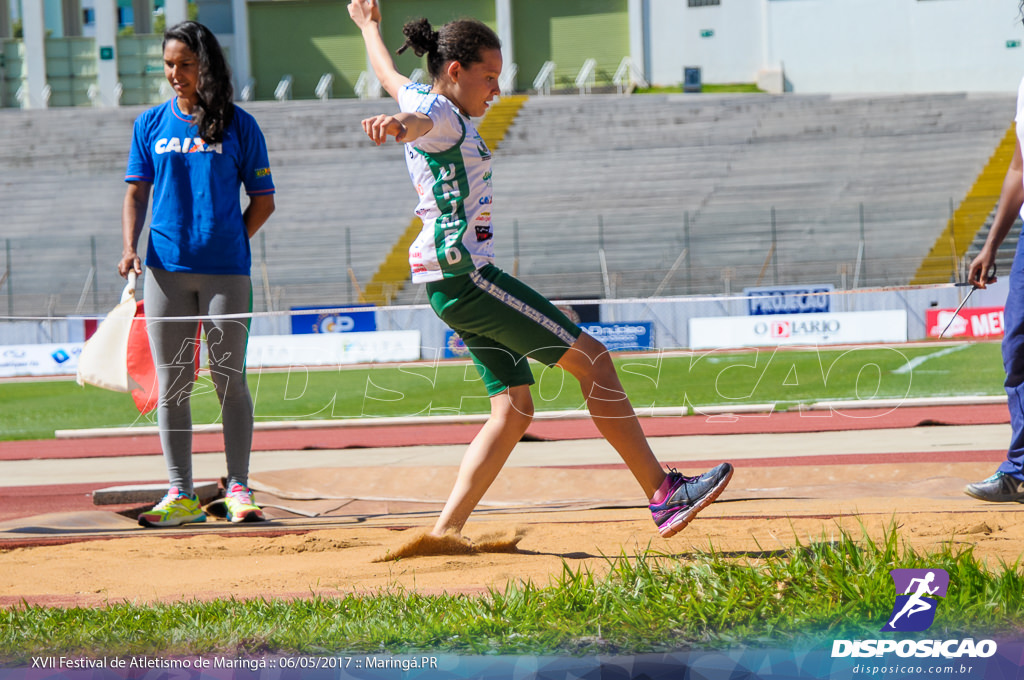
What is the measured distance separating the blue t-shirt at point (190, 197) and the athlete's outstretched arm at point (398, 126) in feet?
5.51

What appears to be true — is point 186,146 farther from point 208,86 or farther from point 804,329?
point 804,329

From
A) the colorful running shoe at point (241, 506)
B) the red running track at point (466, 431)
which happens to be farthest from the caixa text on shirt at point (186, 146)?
the red running track at point (466, 431)

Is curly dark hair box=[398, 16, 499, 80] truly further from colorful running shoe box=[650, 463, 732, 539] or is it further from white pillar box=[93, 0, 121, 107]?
white pillar box=[93, 0, 121, 107]

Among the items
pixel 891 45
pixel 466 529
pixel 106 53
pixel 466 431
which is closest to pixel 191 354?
pixel 466 529

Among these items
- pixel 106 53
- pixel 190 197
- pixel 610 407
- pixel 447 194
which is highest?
pixel 106 53

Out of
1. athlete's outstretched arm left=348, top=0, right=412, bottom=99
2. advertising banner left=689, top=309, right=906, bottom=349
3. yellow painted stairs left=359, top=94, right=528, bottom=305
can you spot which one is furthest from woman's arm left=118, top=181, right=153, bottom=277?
yellow painted stairs left=359, top=94, right=528, bottom=305

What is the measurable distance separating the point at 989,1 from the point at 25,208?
32528 mm

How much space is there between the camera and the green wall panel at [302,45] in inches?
1521

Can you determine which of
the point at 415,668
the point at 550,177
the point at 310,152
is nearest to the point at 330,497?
the point at 415,668

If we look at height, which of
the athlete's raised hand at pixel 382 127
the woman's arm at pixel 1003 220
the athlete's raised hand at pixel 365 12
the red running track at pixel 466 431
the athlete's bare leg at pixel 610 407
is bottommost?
the red running track at pixel 466 431

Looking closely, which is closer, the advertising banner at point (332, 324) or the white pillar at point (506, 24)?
the advertising banner at point (332, 324)

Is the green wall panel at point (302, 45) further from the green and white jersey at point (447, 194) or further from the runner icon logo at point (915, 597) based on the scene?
the runner icon logo at point (915, 597)

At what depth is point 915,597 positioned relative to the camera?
2029 mm

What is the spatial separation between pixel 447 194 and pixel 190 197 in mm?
1731
